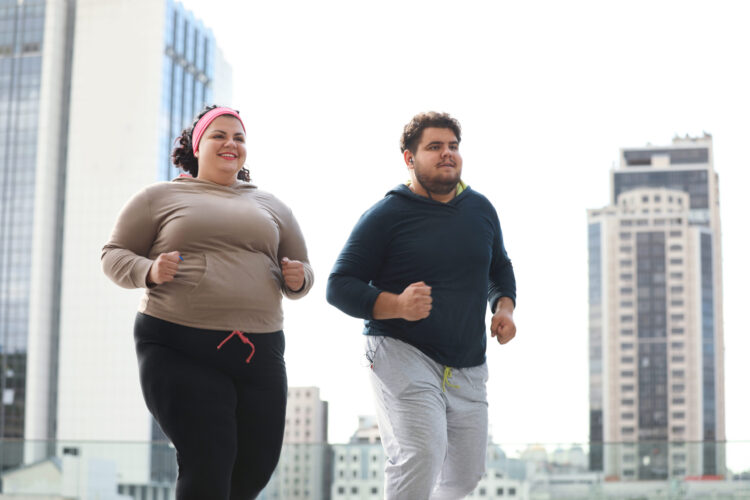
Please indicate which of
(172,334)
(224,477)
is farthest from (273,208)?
(224,477)

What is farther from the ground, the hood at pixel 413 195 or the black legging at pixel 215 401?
the hood at pixel 413 195

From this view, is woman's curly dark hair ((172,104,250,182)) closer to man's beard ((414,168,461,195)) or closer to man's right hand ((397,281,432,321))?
man's beard ((414,168,461,195))

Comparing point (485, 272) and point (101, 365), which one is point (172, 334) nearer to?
point (485, 272)

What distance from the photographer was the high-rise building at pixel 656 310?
90.6 m

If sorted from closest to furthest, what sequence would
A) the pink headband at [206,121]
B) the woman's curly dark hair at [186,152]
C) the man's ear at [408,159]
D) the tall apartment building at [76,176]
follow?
the pink headband at [206,121], the woman's curly dark hair at [186,152], the man's ear at [408,159], the tall apartment building at [76,176]

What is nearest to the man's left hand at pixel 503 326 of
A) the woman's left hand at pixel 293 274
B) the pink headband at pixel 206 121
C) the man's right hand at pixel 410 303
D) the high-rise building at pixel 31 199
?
the man's right hand at pixel 410 303

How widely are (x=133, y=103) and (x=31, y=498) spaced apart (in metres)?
67.6

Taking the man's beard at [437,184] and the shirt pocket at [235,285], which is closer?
the shirt pocket at [235,285]

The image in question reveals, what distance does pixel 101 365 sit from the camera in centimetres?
6619

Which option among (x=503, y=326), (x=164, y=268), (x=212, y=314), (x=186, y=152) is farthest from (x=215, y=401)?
(x=503, y=326)

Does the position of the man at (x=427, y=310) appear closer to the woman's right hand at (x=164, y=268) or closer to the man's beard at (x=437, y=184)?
the man's beard at (x=437, y=184)

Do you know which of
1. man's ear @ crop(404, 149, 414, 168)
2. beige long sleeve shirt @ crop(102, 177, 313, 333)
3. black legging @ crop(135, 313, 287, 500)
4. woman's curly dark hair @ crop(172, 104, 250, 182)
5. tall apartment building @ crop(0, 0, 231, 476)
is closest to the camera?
black legging @ crop(135, 313, 287, 500)

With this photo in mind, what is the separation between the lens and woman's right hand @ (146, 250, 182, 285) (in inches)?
94.0

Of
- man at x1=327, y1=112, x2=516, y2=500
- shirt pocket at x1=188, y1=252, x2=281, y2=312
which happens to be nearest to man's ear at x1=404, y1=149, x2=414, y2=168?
man at x1=327, y1=112, x2=516, y2=500
